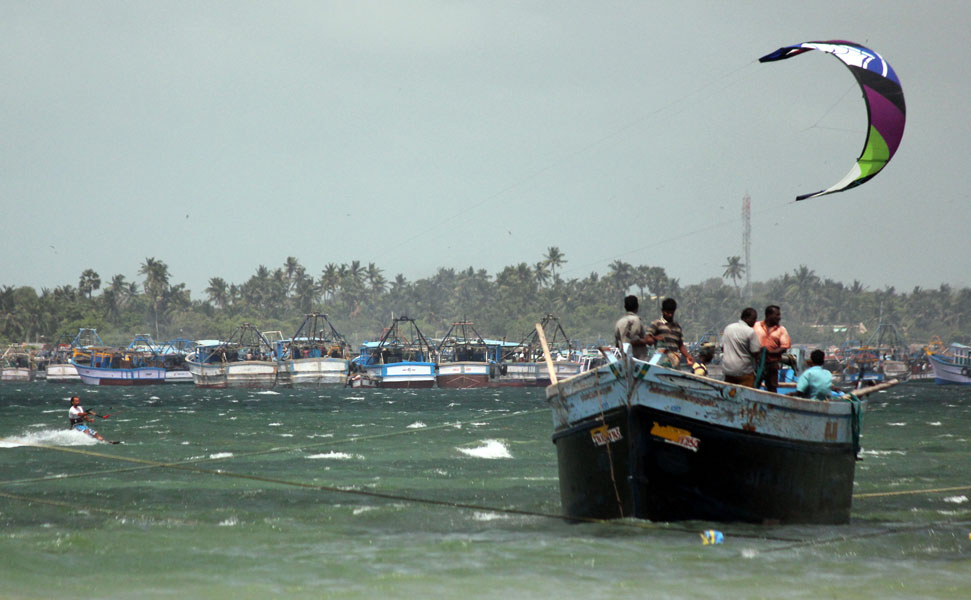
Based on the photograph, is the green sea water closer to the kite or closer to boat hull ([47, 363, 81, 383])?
the kite

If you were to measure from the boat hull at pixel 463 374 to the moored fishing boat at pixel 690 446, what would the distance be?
354ft

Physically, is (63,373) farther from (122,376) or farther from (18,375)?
(122,376)

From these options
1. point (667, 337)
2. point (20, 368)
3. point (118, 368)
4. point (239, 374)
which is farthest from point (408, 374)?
point (667, 337)

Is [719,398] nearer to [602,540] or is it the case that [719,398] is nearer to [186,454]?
[602,540]

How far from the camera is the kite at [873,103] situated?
2828cm

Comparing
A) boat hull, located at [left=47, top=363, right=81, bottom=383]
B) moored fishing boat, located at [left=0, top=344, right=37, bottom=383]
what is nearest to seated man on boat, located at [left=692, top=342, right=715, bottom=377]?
boat hull, located at [left=47, top=363, right=81, bottom=383]

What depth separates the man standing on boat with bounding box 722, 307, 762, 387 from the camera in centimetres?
1645

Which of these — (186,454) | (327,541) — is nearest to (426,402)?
(186,454)

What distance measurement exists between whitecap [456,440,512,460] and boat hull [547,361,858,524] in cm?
1761

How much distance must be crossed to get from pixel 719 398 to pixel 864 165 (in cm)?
1575

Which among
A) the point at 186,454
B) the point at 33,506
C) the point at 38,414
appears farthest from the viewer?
the point at 38,414

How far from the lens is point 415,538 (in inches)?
677

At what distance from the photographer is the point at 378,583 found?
13.8m

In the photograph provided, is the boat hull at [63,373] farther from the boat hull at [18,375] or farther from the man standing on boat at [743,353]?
the man standing on boat at [743,353]
